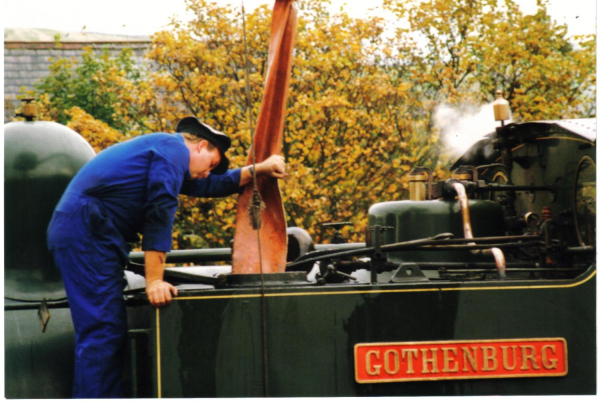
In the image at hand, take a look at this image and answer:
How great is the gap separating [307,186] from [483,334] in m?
6.13

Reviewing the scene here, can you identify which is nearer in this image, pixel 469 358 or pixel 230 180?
pixel 469 358

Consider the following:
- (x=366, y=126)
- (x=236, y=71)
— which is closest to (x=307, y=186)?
(x=366, y=126)

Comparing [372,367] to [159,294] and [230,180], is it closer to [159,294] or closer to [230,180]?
[159,294]

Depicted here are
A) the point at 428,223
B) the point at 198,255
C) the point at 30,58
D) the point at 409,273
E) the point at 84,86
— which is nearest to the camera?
the point at 409,273

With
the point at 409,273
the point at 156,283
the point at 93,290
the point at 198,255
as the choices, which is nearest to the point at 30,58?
the point at 198,255

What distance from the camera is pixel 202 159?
10.4 ft

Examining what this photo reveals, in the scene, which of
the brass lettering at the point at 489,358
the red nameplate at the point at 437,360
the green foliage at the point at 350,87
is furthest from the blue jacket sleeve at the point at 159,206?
the green foliage at the point at 350,87

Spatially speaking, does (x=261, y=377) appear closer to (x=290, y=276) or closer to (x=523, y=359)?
(x=290, y=276)

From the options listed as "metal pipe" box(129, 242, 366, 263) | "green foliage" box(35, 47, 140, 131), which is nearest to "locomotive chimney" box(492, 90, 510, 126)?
"metal pipe" box(129, 242, 366, 263)

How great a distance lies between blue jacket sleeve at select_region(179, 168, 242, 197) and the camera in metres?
3.24

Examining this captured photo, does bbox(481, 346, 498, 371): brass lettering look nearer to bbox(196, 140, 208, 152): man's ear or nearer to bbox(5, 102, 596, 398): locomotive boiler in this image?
bbox(5, 102, 596, 398): locomotive boiler

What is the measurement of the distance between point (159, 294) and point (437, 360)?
1172mm

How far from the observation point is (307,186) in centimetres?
903

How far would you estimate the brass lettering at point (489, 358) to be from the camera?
2.98m
